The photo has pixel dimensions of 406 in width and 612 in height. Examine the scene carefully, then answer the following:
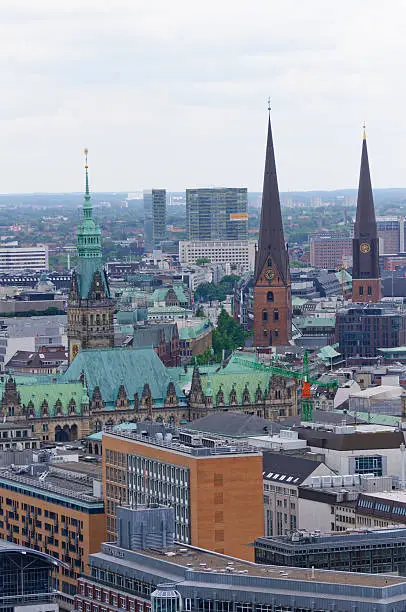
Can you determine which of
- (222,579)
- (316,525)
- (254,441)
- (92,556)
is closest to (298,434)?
(254,441)

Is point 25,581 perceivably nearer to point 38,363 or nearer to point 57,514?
point 57,514

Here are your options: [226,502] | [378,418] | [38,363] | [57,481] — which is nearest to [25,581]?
[226,502]

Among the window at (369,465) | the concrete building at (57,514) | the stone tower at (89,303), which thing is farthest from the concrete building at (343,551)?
the stone tower at (89,303)

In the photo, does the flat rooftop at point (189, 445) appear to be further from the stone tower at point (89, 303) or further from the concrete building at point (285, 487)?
the stone tower at point (89, 303)

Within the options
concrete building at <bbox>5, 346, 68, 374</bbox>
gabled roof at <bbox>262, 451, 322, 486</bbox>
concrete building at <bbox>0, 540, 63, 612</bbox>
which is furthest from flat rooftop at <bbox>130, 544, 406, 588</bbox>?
concrete building at <bbox>5, 346, 68, 374</bbox>

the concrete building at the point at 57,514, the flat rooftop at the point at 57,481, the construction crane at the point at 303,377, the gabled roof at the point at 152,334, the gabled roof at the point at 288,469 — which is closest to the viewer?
the concrete building at the point at 57,514

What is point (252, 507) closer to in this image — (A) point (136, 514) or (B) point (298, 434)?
(A) point (136, 514)

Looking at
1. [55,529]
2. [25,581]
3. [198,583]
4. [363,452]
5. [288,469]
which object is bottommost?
[55,529]
